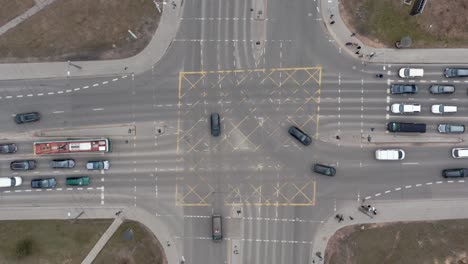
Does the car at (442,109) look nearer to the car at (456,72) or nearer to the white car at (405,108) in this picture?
the white car at (405,108)

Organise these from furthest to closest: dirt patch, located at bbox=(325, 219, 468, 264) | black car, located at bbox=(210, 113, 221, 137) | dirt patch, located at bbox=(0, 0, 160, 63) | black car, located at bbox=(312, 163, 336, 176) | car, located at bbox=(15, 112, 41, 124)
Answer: dirt patch, located at bbox=(0, 0, 160, 63)
car, located at bbox=(15, 112, 41, 124)
black car, located at bbox=(210, 113, 221, 137)
black car, located at bbox=(312, 163, 336, 176)
dirt patch, located at bbox=(325, 219, 468, 264)

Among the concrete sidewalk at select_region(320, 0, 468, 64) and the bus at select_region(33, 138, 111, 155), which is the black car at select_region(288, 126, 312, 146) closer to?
the concrete sidewalk at select_region(320, 0, 468, 64)

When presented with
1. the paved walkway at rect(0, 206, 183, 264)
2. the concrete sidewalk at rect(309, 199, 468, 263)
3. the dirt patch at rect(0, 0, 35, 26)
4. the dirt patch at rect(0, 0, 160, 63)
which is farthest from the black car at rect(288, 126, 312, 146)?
the dirt patch at rect(0, 0, 35, 26)

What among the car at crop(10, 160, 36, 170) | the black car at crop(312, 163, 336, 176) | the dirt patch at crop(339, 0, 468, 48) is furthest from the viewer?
the dirt patch at crop(339, 0, 468, 48)

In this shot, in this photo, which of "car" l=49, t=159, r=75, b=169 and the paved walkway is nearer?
"car" l=49, t=159, r=75, b=169

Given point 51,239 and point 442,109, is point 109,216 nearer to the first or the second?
point 51,239

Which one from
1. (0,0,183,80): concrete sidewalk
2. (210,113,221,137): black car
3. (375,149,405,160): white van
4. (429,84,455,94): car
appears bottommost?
(375,149,405,160): white van

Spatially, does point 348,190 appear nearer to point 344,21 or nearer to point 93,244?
point 344,21
